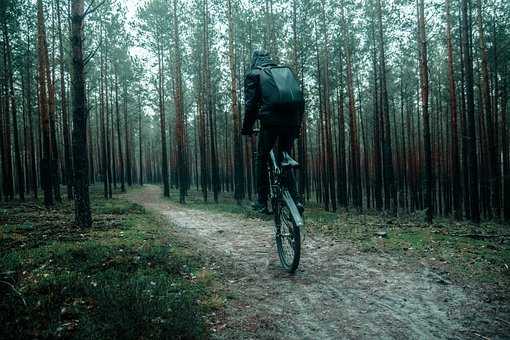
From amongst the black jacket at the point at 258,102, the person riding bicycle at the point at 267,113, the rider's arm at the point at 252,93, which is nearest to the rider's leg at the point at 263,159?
the person riding bicycle at the point at 267,113

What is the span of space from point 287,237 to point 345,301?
135cm

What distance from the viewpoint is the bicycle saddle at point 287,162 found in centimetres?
471

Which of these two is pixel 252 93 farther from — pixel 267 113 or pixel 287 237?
pixel 287 237

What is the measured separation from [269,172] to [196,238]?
12.4 feet

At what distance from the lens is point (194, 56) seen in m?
27.2

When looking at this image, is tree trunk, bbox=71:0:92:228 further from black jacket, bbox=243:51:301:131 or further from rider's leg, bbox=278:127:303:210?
rider's leg, bbox=278:127:303:210

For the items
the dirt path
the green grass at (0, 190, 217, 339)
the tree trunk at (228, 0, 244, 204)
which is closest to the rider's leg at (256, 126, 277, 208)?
the dirt path

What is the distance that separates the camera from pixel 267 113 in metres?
4.49

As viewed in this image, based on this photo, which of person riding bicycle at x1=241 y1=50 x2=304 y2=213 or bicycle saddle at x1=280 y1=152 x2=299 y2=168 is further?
bicycle saddle at x1=280 y1=152 x2=299 y2=168

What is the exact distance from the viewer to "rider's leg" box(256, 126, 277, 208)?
4834 millimetres

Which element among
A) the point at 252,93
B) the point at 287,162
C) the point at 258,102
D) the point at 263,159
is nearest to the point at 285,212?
the point at 287,162

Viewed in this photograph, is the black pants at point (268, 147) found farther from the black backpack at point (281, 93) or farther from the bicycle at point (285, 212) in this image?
the black backpack at point (281, 93)

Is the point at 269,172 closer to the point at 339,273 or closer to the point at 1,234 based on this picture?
the point at 339,273

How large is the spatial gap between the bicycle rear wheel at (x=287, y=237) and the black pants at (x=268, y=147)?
0.30m
